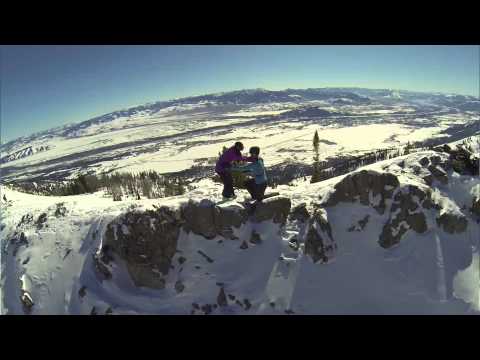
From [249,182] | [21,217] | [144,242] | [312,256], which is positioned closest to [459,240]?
[312,256]

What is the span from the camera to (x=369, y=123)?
139500 millimetres

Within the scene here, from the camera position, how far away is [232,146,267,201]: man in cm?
1022

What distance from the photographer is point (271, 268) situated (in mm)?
12555

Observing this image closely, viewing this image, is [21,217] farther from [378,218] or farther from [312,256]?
[378,218]

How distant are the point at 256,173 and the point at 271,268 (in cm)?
462

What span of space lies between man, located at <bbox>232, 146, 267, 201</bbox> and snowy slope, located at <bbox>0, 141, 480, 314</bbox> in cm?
110

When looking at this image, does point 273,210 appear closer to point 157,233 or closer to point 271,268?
point 271,268

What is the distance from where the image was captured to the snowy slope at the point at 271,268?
11.5m

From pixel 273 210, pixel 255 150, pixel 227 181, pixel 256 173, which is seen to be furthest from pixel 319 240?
pixel 255 150

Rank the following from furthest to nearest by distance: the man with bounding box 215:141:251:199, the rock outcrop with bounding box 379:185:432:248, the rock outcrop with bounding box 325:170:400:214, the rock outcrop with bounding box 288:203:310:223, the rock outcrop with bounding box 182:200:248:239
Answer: the rock outcrop with bounding box 325:170:400:214, the rock outcrop with bounding box 288:203:310:223, the rock outcrop with bounding box 379:185:432:248, the rock outcrop with bounding box 182:200:248:239, the man with bounding box 215:141:251:199

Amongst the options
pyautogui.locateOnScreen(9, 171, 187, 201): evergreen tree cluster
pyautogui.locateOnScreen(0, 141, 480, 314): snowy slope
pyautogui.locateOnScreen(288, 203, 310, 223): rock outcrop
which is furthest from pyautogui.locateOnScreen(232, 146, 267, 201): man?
pyautogui.locateOnScreen(9, 171, 187, 201): evergreen tree cluster

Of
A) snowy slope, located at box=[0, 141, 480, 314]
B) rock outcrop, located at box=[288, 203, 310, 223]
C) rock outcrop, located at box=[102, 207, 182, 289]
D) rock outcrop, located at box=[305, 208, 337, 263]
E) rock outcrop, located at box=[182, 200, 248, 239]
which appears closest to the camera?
snowy slope, located at box=[0, 141, 480, 314]

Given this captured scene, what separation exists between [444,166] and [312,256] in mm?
8375

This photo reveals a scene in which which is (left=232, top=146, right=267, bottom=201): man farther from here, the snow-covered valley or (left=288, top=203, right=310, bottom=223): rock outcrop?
(left=288, top=203, right=310, bottom=223): rock outcrop
